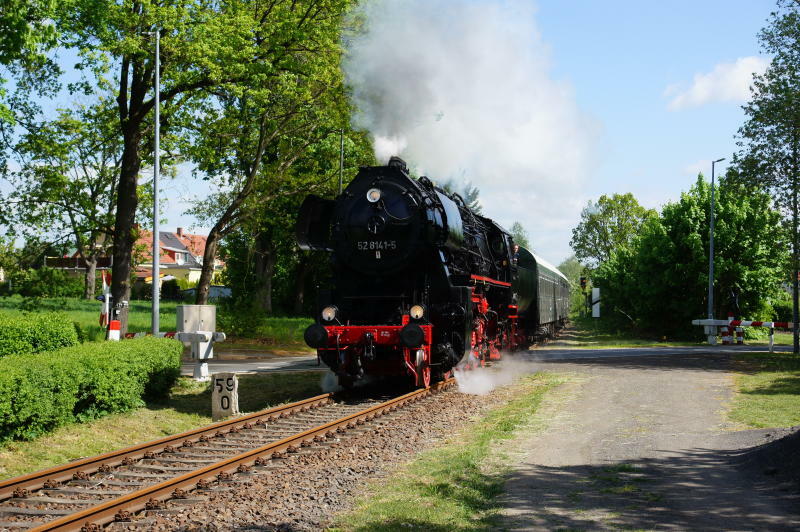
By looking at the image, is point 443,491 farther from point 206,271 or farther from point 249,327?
point 249,327

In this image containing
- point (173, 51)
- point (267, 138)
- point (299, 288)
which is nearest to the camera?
point (173, 51)

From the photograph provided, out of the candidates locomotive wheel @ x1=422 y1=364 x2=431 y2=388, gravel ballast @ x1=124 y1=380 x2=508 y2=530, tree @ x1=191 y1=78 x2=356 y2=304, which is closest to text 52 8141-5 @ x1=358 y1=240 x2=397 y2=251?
locomotive wheel @ x1=422 y1=364 x2=431 y2=388

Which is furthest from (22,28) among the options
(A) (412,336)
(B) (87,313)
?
(B) (87,313)

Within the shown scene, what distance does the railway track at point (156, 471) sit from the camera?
20.7ft

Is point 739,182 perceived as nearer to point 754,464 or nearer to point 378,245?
point 378,245

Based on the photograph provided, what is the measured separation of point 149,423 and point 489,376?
26.2 ft

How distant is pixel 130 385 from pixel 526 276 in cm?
1346

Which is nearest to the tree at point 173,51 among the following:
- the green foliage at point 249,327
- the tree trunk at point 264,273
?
the green foliage at point 249,327

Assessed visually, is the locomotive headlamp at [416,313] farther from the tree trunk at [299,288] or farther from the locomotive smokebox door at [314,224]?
the tree trunk at [299,288]

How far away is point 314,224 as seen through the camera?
14.8 m

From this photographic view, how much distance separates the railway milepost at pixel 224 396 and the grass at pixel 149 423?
1.16 ft

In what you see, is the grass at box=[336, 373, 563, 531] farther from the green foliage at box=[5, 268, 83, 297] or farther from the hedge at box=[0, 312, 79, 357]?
the green foliage at box=[5, 268, 83, 297]

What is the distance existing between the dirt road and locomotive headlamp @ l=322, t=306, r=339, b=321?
413 cm

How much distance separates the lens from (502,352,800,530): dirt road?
244 inches
